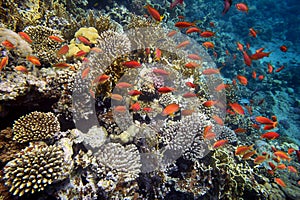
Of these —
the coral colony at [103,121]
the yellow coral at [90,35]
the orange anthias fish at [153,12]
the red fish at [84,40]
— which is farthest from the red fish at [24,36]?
the orange anthias fish at [153,12]

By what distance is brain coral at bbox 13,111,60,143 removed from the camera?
3264 mm

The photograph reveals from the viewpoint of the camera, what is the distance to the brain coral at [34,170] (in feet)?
8.97

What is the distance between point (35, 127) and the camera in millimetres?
3336

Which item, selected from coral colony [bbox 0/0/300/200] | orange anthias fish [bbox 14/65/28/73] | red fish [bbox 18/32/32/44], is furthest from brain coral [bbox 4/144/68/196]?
red fish [bbox 18/32/32/44]

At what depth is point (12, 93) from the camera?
318 cm

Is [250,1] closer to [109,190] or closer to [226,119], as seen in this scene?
[226,119]

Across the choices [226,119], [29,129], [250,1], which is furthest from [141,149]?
[250,1]

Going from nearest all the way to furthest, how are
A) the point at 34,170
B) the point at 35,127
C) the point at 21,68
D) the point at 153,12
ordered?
the point at 34,170 → the point at 35,127 → the point at 21,68 → the point at 153,12

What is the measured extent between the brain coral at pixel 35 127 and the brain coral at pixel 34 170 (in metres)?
0.32

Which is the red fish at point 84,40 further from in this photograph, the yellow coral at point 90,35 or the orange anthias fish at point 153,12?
the orange anthias fish at point 153,12

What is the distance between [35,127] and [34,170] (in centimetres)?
82

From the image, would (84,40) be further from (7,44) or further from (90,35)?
(7,44)

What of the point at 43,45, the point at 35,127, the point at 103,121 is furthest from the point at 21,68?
the point at 103,121

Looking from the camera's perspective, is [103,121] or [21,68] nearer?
[21,68]
